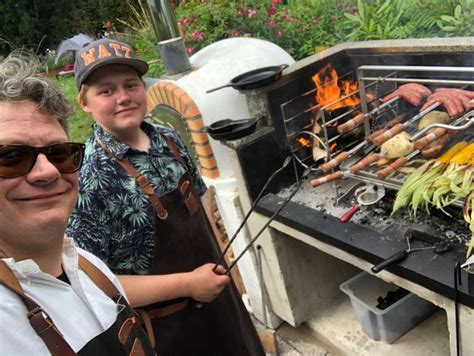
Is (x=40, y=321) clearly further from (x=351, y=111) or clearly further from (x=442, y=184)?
(x=351, y=111)

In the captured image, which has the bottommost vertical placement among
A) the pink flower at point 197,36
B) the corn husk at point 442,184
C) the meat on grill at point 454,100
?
the corn husk at point 442,184

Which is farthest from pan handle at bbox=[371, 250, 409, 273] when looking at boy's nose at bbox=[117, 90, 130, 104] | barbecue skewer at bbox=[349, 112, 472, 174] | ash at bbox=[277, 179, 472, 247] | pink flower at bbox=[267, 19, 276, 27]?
pink flower at bbox=[267, 19, 276, 27]

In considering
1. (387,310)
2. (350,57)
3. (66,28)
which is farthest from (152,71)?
(66,28)

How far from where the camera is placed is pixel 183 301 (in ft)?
8.75

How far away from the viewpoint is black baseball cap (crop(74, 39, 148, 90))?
7.91ft

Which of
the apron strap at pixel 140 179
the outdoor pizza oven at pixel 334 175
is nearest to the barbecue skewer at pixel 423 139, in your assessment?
the outdoor pizza oven at pixel 334 175

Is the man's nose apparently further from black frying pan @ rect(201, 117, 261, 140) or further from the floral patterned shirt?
black frying pan @ rect(201, 117, 261, 140)

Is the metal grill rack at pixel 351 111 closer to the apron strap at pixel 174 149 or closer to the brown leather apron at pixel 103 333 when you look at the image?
the apron strap at pixel 174 149

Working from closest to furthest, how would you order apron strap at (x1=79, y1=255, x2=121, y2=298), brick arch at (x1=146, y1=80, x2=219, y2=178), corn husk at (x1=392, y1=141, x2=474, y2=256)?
apron strap at (x1=79, y1=255, x2=121, y2=298)
corn husk at (x1=392, y1=141, x2=474, y2=256)
brick arch at (x1=146, y1=80, x2=219, y2=178)

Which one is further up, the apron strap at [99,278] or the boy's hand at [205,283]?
the apron strap at [99,278]

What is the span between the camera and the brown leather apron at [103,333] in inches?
54.3

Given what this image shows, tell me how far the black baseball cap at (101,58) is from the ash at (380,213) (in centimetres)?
170

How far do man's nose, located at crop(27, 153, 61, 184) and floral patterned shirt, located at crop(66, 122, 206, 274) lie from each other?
77 cm

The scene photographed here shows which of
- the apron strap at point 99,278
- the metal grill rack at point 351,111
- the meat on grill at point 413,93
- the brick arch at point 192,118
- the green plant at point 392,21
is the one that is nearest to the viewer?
the apron strap at point 99,278
